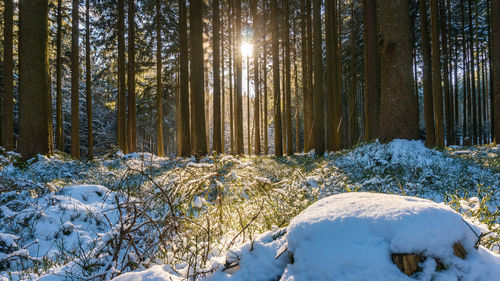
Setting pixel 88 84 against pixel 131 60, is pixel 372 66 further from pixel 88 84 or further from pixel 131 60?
pixel 88 84

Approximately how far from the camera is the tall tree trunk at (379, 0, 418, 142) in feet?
21.0

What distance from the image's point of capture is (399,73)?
21.2 feet

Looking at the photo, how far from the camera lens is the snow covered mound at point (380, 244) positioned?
117 centimetres

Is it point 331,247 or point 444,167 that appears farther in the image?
point 444,167

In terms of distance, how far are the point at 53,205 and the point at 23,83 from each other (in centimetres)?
591

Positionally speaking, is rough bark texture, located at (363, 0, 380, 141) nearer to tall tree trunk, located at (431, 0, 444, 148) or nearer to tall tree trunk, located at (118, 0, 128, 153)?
tall tree trunk, located at (431, 0, 444, 148)

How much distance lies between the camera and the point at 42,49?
7586mm

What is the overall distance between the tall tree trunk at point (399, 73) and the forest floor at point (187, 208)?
31.4 inches

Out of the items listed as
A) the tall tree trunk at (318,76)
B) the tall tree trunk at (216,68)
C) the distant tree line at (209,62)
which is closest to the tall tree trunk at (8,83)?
the distant tree line at (209,62)

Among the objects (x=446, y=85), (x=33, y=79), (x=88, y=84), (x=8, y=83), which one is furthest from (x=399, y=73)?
(x=8, y=83)

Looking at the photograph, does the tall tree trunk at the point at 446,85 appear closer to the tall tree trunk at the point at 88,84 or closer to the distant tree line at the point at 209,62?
the distant tree line at the point at 209,62

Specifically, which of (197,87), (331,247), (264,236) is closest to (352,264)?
(331,247)

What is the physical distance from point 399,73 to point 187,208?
6.53 meters

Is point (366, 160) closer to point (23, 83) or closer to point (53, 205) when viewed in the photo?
point (53, 205)
